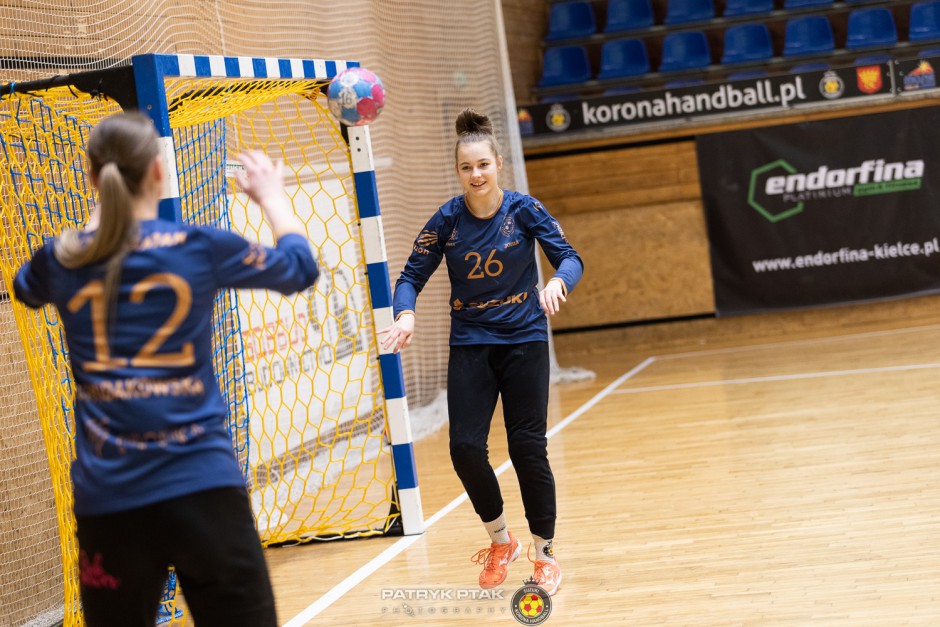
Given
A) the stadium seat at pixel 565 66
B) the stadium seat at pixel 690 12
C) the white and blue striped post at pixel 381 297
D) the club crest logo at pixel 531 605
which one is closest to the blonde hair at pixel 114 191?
the club crest logo at pixel 531 605

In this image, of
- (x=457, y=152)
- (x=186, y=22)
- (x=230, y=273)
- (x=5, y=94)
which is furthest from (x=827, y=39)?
(x=230, y=273)

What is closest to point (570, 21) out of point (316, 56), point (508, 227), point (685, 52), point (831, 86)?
point (685, 52)

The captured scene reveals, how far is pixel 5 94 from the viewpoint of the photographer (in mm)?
3600

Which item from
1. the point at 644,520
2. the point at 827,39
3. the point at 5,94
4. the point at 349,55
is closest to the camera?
the point at 5,94

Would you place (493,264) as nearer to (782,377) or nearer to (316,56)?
(316,56)

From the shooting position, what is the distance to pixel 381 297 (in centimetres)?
464

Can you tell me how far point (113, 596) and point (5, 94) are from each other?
2266 millimetres

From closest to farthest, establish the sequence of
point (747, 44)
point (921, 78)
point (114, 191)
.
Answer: point (114, 191) → point (921, 78) → point (747, 44)

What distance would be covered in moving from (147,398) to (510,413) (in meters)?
1.90

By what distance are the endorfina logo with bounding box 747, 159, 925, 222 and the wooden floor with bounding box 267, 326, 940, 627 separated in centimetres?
236

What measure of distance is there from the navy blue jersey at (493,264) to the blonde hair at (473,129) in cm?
20

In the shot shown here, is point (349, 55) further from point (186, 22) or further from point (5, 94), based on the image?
point (5, 94)

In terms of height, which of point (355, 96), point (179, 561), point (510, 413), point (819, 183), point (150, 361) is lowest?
point (510, 413)

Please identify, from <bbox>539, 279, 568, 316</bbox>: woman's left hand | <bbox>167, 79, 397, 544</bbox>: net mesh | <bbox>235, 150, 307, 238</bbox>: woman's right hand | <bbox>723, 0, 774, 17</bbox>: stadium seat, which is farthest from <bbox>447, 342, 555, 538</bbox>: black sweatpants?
<bbox>723, 0, 774, 17</bbox>: stadium seat
